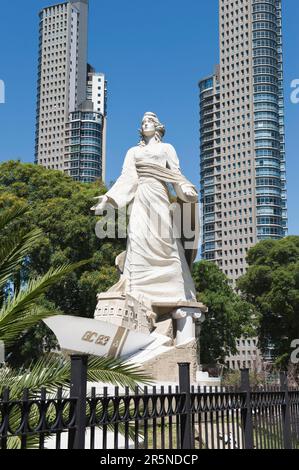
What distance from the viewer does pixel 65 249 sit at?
21844 mm

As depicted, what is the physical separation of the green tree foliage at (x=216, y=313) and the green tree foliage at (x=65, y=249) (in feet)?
19.9

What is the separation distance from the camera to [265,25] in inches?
2876

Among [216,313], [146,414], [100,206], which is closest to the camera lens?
[146,414]

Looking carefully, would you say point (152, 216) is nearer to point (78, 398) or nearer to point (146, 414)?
point (146, 414)

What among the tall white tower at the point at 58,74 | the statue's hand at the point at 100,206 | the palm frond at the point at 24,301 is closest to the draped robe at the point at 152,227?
the statue's hand at the point at 100,206

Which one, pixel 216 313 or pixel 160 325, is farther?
pixel 216 313

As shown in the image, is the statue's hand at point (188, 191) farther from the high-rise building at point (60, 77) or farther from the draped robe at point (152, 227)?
the high-rise building at point (60, 77)

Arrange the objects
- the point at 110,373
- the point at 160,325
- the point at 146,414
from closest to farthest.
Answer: the point at 146,414 → the point at 110,373 → the point at 160,325

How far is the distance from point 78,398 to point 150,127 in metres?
12.2

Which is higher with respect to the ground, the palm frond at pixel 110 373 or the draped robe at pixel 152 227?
the draped robe at pixel 152 227

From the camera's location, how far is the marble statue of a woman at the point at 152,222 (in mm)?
13617

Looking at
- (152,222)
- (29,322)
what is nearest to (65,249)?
(152,222)

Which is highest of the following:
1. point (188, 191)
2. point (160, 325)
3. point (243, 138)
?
point (243, 138)

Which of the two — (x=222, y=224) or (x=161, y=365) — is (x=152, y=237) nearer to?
(x=161, y=365)
